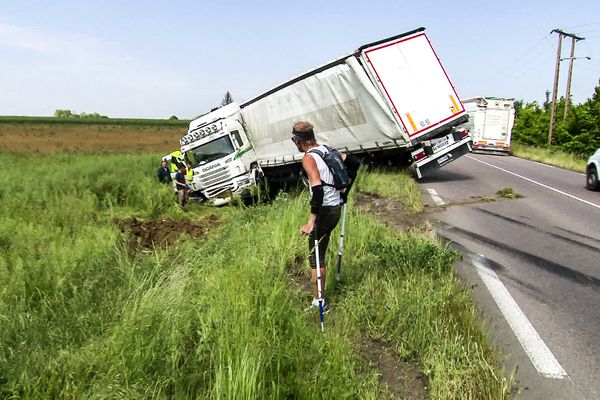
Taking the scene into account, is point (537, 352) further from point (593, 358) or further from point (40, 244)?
point (40, 244)

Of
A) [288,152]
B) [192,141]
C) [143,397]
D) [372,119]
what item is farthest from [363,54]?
[143,397]

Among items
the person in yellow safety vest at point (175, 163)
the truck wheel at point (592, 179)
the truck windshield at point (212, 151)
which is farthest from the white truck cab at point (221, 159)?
the truck wheel at point (592, 179)

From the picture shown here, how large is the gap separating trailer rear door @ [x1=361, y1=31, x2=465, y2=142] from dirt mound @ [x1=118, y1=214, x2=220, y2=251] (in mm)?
5986

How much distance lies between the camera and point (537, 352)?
4070 millimetres

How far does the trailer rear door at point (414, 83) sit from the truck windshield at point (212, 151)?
5.10 m

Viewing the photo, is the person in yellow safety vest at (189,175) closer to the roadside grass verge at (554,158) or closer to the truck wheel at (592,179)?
the truck wheel at (592,179)

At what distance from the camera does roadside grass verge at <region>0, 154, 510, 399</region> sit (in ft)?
9.91

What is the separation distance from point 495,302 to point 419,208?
540cm

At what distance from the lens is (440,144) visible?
1477 centimetres

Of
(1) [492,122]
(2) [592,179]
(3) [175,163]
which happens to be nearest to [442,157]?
(2) [592,179]

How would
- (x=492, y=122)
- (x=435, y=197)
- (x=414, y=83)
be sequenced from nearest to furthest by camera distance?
(x=435, y=197) < (x=414, y=83) < (x=492, y=122)

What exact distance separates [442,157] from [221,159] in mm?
6923

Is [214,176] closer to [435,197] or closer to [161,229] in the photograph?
[161,229]

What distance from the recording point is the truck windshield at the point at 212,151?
15543mm
